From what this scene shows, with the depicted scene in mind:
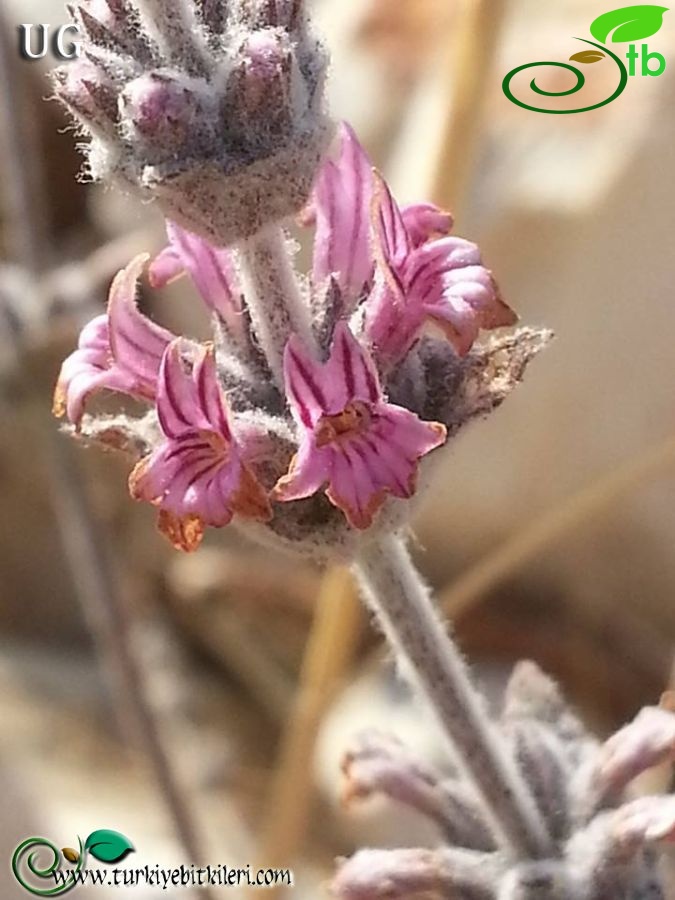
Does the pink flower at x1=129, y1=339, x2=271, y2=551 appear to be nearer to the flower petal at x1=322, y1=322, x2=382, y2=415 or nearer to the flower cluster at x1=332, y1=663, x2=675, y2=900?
the flower petal at x1=322, y1=322, x2=382, y2=415

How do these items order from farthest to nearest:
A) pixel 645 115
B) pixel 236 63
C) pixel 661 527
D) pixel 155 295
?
pixel 155 295, pixel 661 527, pixel 645 115, pixel 236 63

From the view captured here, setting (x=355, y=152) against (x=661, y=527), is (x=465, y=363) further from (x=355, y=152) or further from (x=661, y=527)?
(x=661, y=527)

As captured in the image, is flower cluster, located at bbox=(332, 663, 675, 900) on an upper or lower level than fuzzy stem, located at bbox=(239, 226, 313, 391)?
lower

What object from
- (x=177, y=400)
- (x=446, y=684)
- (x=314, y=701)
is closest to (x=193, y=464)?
(x=177, y=400)

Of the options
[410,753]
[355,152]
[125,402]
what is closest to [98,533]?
[125,402]

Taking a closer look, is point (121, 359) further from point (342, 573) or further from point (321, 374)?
point (342, 573)

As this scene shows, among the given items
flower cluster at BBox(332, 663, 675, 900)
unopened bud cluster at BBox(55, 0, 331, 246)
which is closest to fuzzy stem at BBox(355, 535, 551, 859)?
flower cluster at BBox(332, 663, 675, 900)
